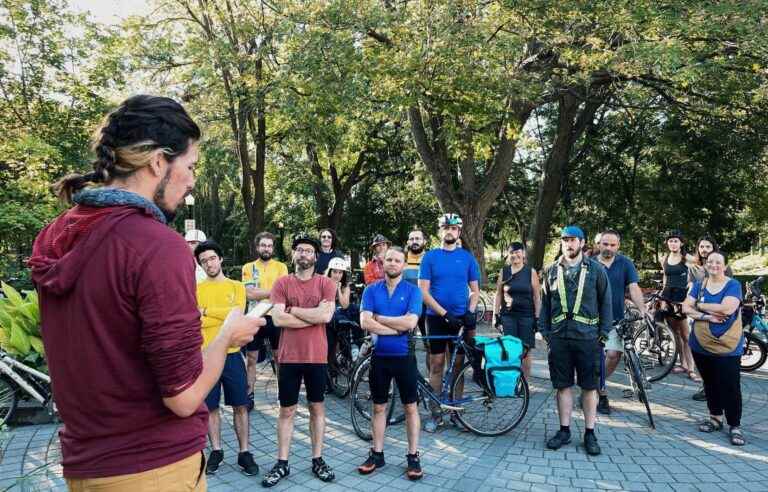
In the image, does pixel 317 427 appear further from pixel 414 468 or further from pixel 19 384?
pixel 19 384

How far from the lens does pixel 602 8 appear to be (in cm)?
960

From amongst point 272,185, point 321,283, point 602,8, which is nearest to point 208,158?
point 272,185

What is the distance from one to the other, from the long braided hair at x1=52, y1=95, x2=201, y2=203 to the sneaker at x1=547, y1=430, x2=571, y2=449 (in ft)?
15.3

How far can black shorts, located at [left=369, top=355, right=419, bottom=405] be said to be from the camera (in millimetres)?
4539

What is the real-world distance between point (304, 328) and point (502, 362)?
2094 millimetres

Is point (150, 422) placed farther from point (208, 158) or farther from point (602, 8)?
point (208, 158)

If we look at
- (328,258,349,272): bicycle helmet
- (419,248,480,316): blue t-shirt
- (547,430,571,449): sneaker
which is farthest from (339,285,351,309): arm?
(547,430,571,449): sneaker

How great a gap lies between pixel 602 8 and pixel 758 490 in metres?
8.38

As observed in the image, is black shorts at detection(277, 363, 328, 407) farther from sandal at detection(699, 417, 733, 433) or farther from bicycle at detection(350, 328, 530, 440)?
sandal at detection(699, 417, 733, 433)

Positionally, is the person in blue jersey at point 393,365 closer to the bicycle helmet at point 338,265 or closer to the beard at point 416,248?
the bicycle helmet at point 338,265

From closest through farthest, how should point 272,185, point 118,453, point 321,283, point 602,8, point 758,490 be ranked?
point 118,453, point 758,490, point 321,283, point 602,8, point 272,185

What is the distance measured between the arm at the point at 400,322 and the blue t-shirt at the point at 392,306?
64mm

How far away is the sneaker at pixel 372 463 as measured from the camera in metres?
4.45

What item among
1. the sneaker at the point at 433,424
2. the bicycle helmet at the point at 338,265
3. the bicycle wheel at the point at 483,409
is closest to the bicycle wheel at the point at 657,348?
the bicycle wheel at the point at 483,409
